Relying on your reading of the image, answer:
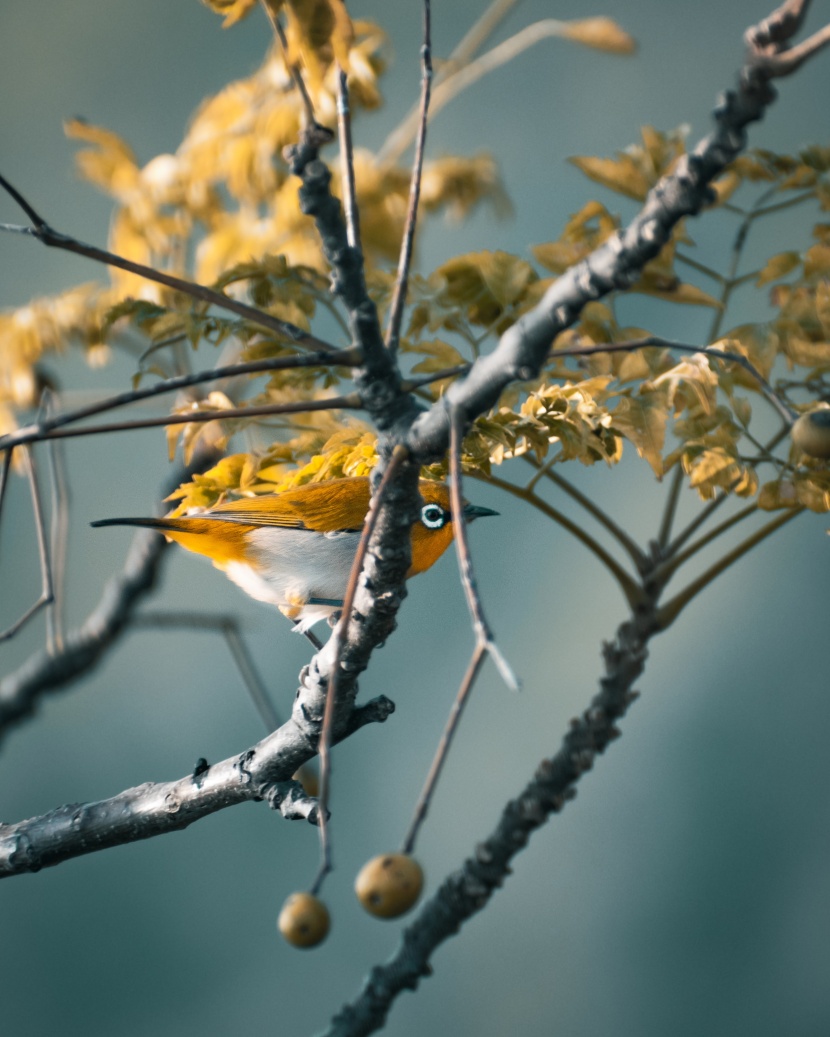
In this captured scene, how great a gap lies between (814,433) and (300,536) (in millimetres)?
446

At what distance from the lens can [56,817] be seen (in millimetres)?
711

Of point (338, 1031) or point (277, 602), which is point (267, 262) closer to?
point (277, 602)

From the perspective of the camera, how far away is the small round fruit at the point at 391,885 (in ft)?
1.26

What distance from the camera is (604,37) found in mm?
741

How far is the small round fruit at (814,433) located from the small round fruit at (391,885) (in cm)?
30

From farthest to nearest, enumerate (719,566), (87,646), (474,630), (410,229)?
(87,646) < (719,566) < (410,229) < (474,630)

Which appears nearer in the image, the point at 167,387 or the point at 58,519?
the point at 167,387

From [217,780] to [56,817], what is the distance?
15 centimetres

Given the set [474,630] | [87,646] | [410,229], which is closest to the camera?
[474,630]

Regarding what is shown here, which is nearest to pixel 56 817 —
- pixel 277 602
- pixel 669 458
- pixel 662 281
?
pixel 277 602

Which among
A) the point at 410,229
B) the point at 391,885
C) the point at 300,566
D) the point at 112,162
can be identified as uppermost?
the point at 112,162

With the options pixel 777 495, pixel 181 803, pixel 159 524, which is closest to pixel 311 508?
pixel 159 524

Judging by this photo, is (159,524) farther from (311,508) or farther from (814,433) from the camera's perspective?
(814,433)

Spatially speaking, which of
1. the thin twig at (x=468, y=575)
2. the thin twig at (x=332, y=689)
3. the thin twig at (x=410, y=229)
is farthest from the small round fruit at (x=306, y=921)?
the thin twig at (x=410, y=229)
